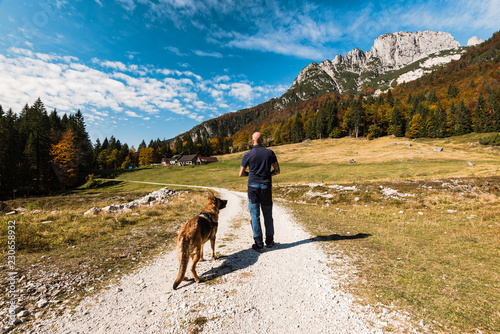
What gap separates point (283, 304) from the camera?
147 inches

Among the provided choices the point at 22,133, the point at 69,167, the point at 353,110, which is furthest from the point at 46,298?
the point at 353,110

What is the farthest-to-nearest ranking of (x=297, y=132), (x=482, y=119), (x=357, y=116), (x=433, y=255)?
(x=297, y=132) < (x=357, y=116) < (x=482, y=119) < (x=433, y=255)

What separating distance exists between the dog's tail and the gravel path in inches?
10.8

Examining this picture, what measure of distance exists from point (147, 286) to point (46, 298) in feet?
6.10

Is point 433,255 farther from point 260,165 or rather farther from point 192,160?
point 192,160

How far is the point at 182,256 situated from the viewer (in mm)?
4438

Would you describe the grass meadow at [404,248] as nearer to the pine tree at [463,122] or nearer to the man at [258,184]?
the man at [258,184]

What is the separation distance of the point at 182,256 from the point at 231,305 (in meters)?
1.56

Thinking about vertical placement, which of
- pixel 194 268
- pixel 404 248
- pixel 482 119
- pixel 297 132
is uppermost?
pixel 297 132

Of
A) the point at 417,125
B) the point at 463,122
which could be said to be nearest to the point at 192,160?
the point at 417,125

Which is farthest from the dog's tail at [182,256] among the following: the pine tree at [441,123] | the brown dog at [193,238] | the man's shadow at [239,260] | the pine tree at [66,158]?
the pine tree at [441,123]

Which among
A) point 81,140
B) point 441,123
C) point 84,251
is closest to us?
point 84,251

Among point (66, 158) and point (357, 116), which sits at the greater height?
point (357, 116)

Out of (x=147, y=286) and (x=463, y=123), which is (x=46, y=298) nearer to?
(x=147, y=286)
